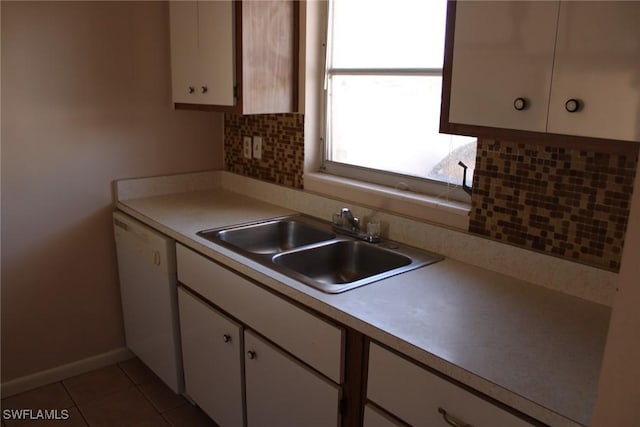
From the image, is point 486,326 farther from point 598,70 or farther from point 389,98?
point 389,98

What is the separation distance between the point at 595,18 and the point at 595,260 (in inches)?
27.3

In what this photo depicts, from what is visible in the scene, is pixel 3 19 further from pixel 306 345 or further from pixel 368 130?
pixel 306 345

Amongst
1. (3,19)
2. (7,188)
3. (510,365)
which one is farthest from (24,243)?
(510,365)

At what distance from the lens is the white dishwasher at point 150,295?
7.46ft

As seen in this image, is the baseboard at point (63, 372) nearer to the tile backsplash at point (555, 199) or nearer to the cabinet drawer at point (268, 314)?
the cabinet drawer at point (268, 314)

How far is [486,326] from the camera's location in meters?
1.39

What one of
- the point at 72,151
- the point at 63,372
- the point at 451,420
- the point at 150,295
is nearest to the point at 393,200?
the point at 451,420

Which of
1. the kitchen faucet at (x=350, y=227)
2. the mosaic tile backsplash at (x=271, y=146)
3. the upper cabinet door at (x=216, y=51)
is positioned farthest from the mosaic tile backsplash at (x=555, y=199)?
the upper cabinet door at (x=216, y=51)

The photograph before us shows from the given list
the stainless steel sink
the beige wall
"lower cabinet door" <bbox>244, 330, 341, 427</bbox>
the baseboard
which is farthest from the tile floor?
the stainless steel sink

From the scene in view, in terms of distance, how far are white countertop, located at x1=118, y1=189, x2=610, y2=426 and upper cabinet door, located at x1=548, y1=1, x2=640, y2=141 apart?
0.50m

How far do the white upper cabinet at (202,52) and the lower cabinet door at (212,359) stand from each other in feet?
2.91

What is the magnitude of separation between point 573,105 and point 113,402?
2.31m

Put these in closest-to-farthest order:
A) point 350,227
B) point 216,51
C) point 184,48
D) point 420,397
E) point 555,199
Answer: point 420,397 → point 555,199 → point 350,227 → point 216,51 → point 184,48

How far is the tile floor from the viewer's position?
2.40 metres
